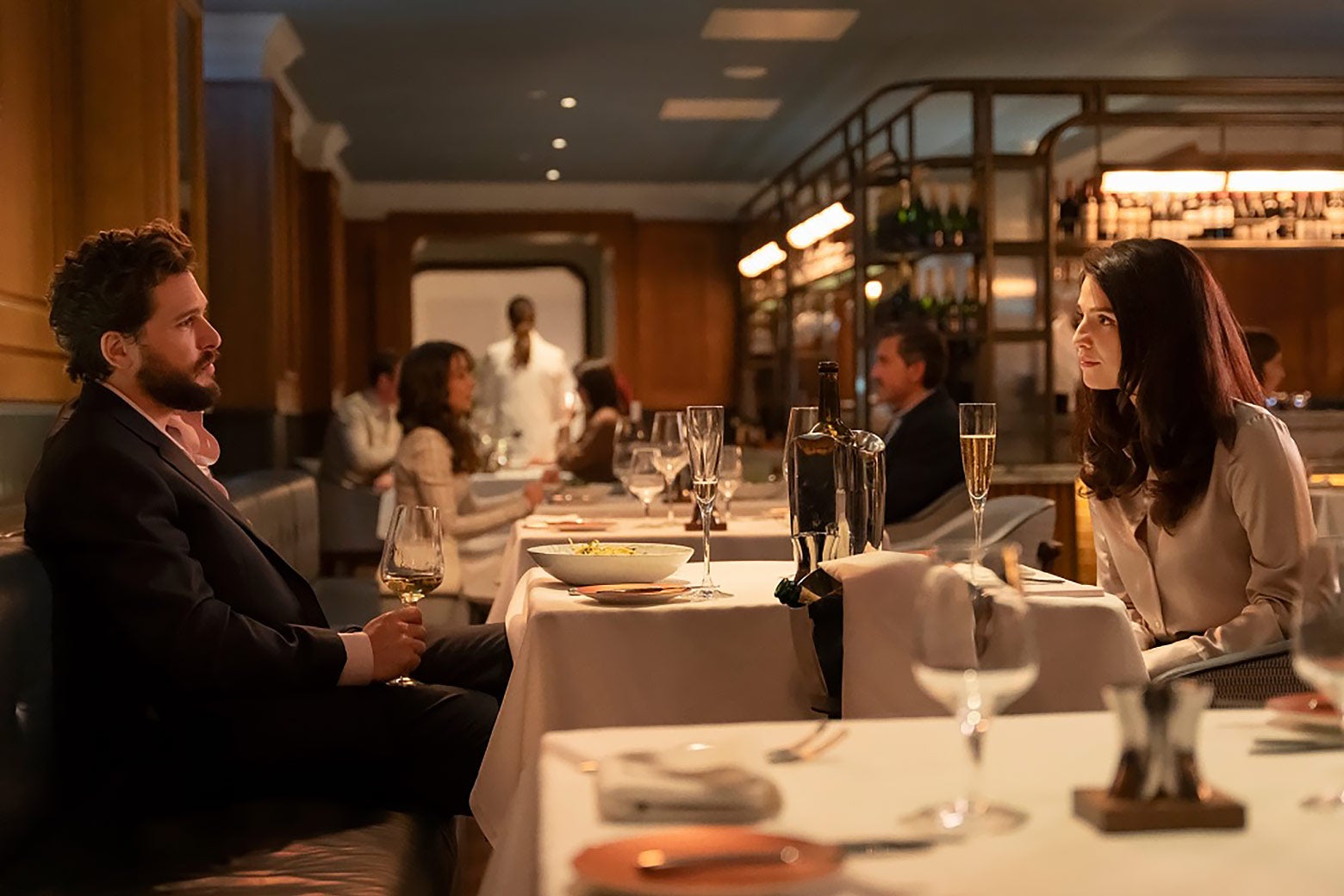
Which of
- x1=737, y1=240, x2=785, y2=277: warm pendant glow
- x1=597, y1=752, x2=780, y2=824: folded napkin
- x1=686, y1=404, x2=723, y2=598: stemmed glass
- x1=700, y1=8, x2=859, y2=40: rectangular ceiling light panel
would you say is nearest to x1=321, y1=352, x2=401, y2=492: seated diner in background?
x1=700, y1=8, x2=859, y2=40: rectangular ceiling light panel

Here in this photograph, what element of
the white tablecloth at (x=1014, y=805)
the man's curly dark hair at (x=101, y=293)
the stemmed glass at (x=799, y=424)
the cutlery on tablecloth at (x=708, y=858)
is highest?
the man's curly dark hair at (x=101, y=293)

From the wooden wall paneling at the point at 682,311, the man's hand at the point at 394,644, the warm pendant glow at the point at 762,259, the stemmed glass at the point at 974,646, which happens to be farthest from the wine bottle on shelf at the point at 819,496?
the wooden wall paneling at the point at 682,311

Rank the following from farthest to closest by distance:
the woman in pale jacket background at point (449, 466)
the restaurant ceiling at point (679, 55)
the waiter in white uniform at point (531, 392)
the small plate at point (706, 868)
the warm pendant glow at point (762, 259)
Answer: the warm pendant glow at point (762, 259), the waiter in white uniform at point (531, 392), the restaurant ceiling at point (679, 55), the woman in pale jacket background at point (449, 466), the small plate at point (706, 868)

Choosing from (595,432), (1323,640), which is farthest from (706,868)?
(595,432)

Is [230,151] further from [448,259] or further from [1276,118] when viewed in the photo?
[448,259]

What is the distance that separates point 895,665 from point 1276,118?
22.8ft

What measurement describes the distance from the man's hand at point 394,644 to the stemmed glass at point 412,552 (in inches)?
1.7

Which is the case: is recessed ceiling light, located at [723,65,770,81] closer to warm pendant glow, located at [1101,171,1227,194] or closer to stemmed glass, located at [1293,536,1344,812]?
warm pendant glow, located at [1101,171,1227,194]

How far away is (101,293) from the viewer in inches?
99.2

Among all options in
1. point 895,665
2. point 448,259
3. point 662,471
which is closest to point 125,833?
point 895,665

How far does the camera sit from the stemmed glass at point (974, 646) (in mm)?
1048

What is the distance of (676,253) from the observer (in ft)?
44.6

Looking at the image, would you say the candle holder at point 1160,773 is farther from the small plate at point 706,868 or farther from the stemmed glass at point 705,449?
the stemmed glass at point 705,449

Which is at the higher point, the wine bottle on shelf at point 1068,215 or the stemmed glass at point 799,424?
the wine bottle on shelf at point 1068,215
